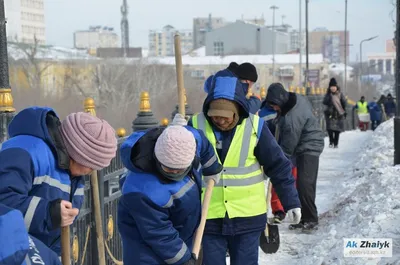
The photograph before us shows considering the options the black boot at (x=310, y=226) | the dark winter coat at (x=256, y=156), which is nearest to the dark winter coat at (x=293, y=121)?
the black boot at (x=310, y=226)

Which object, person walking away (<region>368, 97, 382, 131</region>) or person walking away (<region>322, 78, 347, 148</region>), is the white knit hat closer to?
person walking away (<region>322, 78, 347, 148</region>)

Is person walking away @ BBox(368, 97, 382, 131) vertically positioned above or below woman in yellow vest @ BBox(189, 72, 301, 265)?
below

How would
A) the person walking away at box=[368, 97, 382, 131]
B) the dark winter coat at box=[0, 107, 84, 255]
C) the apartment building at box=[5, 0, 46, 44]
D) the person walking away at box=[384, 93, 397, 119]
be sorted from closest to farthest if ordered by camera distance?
the dark winter coat at box=[0, 107, 84, 255]
the apartment building at box=[5, 0, 46, 44]
the person walking away at box=[368, 97, 382, 131]
the person walking away at box=[384, 93, 397, 119]

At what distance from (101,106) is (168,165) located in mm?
52694

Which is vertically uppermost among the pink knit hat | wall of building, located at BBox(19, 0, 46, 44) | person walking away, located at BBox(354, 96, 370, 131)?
wall of building, located at BBox(19, 0, 46, 44)

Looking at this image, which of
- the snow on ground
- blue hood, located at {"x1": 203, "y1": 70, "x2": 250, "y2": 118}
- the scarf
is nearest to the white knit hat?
blue hood, located at {"x1": 203, "y1": 70, "x2": 250, "y2": 118}

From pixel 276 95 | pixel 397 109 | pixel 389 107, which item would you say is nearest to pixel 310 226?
pixel 276 95

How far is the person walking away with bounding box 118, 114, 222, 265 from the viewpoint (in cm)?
365

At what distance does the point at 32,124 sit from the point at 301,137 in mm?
5428

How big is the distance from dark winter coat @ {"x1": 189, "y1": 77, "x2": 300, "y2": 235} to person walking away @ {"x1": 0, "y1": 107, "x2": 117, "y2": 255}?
1.44 metres

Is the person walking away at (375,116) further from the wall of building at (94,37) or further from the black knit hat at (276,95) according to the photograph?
the wall of building at (94,37)

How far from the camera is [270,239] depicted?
6773 millimetres

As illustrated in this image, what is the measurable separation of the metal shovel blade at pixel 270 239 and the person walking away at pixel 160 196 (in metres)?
2.85

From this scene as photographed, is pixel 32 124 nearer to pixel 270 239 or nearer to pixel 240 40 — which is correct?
pixel 270 239
